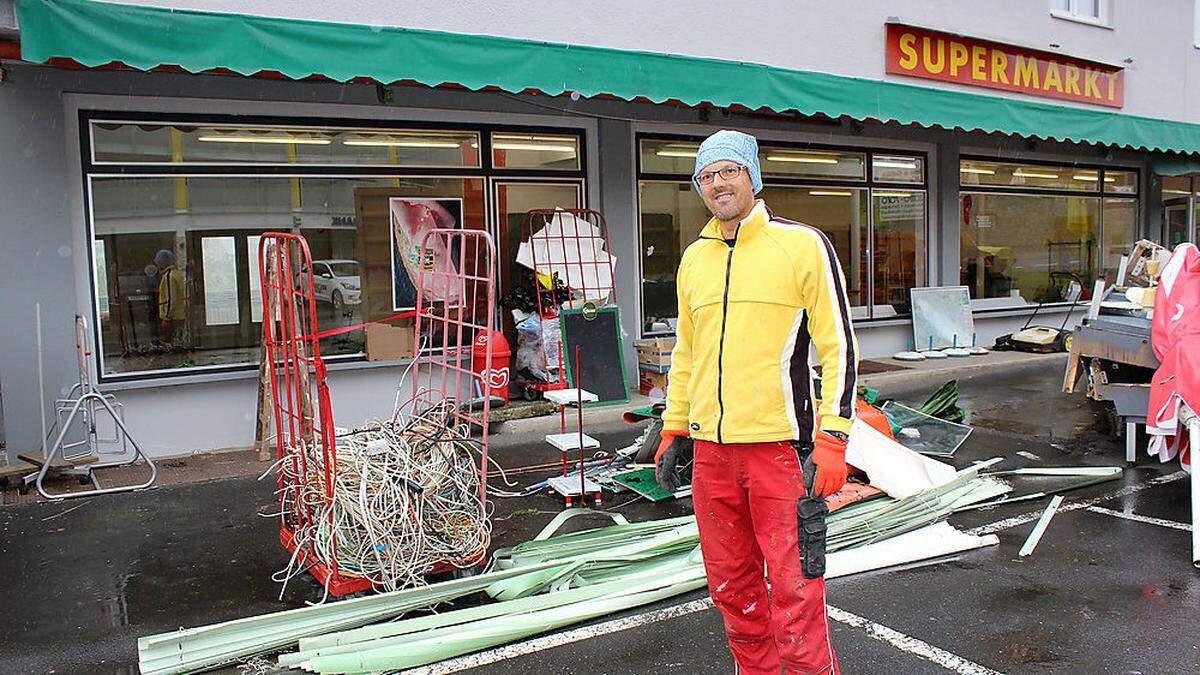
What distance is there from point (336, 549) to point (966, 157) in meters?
12.3

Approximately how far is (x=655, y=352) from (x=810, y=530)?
22.8 ft

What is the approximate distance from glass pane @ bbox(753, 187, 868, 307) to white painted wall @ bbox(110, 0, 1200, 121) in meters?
1.69

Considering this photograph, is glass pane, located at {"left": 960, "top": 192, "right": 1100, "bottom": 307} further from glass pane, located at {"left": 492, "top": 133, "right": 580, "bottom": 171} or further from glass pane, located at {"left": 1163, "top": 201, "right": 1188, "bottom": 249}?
glass pane, located at {"left": 492, "top": 133, "right": 580, "bottom": 171}

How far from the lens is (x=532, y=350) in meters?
9.85

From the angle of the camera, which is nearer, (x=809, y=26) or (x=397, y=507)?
(x=397, y=507)

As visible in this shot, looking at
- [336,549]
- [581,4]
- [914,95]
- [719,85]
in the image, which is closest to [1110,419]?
[914,95]

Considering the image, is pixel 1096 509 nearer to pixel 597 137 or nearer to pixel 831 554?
pixel 831 554

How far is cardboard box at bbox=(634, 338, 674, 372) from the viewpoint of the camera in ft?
33.4

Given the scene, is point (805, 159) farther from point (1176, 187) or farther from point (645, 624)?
point (1176, 187)

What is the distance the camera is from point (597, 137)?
34.2 ft

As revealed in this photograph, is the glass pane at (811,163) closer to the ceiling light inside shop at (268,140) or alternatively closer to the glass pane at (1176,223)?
the ceiling light inside shop at (268,140)

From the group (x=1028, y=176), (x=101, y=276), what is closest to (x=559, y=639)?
(x=101, y=276)

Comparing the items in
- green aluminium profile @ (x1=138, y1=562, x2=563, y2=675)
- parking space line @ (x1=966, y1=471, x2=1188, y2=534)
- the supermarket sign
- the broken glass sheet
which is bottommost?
parking space line @ (x1=966, y1=471, x2=1188, y2=534)

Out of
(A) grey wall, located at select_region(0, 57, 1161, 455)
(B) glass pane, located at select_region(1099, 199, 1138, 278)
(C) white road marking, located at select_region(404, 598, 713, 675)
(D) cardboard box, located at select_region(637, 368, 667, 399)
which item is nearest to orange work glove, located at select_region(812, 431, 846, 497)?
(C) white road marking, located at select_region(404, 598, 713, 675)
